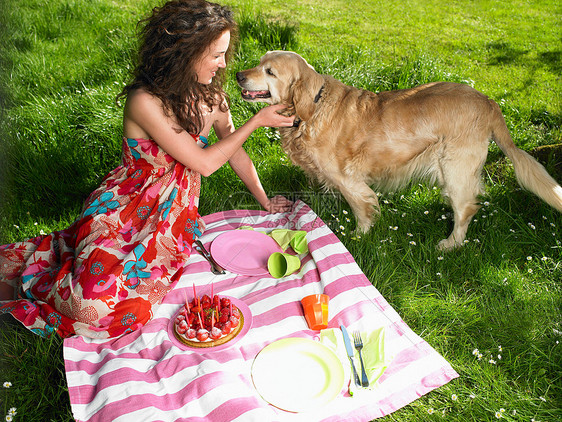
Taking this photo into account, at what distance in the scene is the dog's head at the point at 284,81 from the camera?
9.98 feet

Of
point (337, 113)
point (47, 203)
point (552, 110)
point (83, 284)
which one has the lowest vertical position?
point (47, 203)

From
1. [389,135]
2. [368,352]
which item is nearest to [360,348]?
[368,352]

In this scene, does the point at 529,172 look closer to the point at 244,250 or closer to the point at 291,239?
the point at 291,239

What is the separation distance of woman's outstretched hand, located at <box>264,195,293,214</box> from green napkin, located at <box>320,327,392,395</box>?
1.32 meters

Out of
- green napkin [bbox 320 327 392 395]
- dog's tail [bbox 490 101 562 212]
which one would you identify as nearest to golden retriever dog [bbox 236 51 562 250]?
dog's tail [bbox 490 101 562 212]

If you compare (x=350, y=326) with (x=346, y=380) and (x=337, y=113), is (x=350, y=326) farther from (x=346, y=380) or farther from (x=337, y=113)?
(x=337, y=113)

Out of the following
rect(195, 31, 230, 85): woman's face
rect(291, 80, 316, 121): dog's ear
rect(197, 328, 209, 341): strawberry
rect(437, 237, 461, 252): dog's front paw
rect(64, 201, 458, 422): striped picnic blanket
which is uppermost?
rect(195, 31, 230, 85): woman's face

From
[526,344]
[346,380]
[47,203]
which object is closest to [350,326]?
[346,380]

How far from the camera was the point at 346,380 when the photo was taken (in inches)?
87.6

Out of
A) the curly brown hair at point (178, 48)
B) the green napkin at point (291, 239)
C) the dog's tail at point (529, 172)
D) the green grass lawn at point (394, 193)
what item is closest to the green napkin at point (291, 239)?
the green napkin at point (291, 239)

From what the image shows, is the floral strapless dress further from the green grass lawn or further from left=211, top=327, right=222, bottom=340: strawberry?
left=211, top=327, right=222, bottom=340: strawberry

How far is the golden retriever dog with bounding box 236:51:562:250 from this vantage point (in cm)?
306

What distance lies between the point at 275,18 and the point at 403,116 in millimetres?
4779

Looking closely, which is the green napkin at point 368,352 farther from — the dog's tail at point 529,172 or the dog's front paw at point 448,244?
the dog's tail at point 529,172
